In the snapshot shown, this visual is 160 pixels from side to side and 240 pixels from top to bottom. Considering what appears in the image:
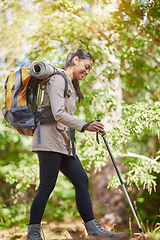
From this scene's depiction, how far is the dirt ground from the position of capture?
3.91 meters

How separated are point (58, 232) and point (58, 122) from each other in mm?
2705

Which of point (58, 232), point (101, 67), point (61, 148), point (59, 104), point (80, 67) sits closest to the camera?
point (59, 104)

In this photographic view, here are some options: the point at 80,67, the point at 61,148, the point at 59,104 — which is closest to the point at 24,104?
the point at 59,104

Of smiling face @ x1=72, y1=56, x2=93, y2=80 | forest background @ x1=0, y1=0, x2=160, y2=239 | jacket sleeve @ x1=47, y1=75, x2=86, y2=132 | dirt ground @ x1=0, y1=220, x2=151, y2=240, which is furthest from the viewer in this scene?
dirt ground @ x1=0, y1=220, x2=151, y2=240

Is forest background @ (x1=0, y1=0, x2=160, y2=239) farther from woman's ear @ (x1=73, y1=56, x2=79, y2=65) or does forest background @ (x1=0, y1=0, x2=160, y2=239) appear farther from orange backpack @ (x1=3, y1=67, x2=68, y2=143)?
orange backpack @ (x1=3, y1=67, x2=68, y2=143)

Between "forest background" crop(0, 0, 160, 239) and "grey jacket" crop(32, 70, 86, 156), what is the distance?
1.30m

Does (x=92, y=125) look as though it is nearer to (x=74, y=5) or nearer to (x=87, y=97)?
(x=87, y=97)

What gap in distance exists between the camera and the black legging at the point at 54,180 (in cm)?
199

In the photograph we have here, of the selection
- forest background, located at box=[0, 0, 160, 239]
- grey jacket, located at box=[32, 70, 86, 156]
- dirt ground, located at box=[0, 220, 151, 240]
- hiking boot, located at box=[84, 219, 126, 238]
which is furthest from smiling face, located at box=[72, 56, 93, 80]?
dirt ground, located at box=[0, 220, 151, 240]

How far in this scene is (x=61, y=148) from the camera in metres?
2.08

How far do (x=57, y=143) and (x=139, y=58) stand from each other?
2875 mm

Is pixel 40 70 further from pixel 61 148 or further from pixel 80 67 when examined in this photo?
pixel 61 148

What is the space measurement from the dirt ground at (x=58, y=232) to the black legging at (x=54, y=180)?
5.76 feet

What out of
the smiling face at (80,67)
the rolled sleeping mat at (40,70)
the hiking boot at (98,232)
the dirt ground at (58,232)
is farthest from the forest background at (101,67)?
the rolled sleeping mat at (40,70)
